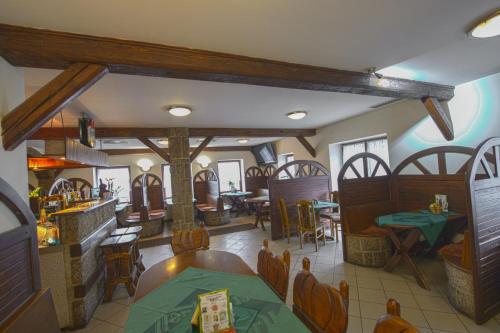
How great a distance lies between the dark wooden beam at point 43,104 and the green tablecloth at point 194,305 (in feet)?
4.44

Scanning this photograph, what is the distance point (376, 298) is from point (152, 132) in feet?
15.1

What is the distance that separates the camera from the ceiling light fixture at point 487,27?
1594 mm

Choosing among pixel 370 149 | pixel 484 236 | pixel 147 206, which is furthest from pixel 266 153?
pixel 484 236

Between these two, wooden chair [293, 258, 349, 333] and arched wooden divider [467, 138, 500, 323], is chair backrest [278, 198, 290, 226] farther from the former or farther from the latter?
wooden chair [293, 258, 349, 333]

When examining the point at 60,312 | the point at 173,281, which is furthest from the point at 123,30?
the point at 60,312

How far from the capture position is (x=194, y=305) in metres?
1.28

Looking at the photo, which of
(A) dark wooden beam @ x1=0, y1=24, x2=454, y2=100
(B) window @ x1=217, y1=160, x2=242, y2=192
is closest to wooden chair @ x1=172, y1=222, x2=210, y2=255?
(A) dark wooden beam @ x1=0, y1=24, x2=454, y2=100

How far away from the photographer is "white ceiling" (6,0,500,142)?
1347mm

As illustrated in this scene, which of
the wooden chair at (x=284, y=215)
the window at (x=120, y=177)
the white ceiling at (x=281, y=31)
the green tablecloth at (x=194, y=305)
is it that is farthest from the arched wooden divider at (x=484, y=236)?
the window at (x=120, y=177)

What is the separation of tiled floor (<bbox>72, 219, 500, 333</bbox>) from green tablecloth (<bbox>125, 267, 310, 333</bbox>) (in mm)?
1258

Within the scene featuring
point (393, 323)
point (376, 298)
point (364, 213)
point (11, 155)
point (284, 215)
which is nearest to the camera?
point (393, 323)

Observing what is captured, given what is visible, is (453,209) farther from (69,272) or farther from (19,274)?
(69,272)

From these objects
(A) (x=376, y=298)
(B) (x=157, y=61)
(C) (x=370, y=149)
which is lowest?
(A) (x=376, y=298)

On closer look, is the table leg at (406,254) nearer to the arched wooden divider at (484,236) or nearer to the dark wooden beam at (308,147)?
the arched wooden divider at (484,236)
